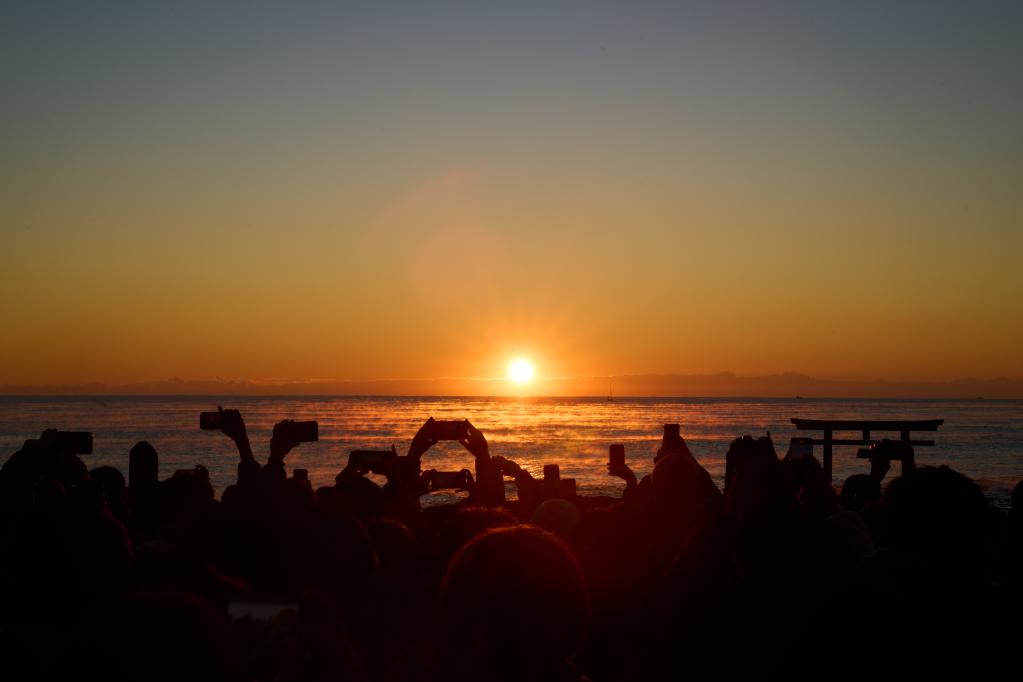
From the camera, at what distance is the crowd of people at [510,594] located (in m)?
2.54

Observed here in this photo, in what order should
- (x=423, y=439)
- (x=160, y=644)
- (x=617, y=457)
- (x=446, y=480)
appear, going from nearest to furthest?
(x=160, y=644), (x=423, y=439), (x=446, y=480), (x=617, y=457)

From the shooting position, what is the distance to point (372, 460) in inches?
326

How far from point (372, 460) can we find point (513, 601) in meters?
5.86

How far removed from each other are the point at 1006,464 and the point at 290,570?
2372 inches

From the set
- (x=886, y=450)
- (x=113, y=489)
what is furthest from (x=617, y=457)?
(x=113, y=489)

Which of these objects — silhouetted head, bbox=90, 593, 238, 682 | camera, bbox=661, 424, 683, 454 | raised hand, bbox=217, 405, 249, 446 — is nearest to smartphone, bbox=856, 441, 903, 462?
camera, bbox=661, 424, 683, 454

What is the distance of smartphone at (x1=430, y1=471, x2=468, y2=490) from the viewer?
9328mm

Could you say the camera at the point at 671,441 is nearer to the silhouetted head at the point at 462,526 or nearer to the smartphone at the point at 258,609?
the silhouetted head at the point at 462,526

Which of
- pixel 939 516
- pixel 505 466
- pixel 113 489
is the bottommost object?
pixel 113 489

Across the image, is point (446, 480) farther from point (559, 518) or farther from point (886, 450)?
point (886, 450)

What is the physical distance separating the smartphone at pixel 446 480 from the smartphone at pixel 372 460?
1.03 metres

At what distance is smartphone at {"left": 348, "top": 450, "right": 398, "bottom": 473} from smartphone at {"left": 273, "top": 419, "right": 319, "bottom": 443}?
19.5 inches

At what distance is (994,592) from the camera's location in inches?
141

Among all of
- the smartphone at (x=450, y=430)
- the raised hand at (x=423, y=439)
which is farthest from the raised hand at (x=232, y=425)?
A: the smartphone at (x=450, y=430)
